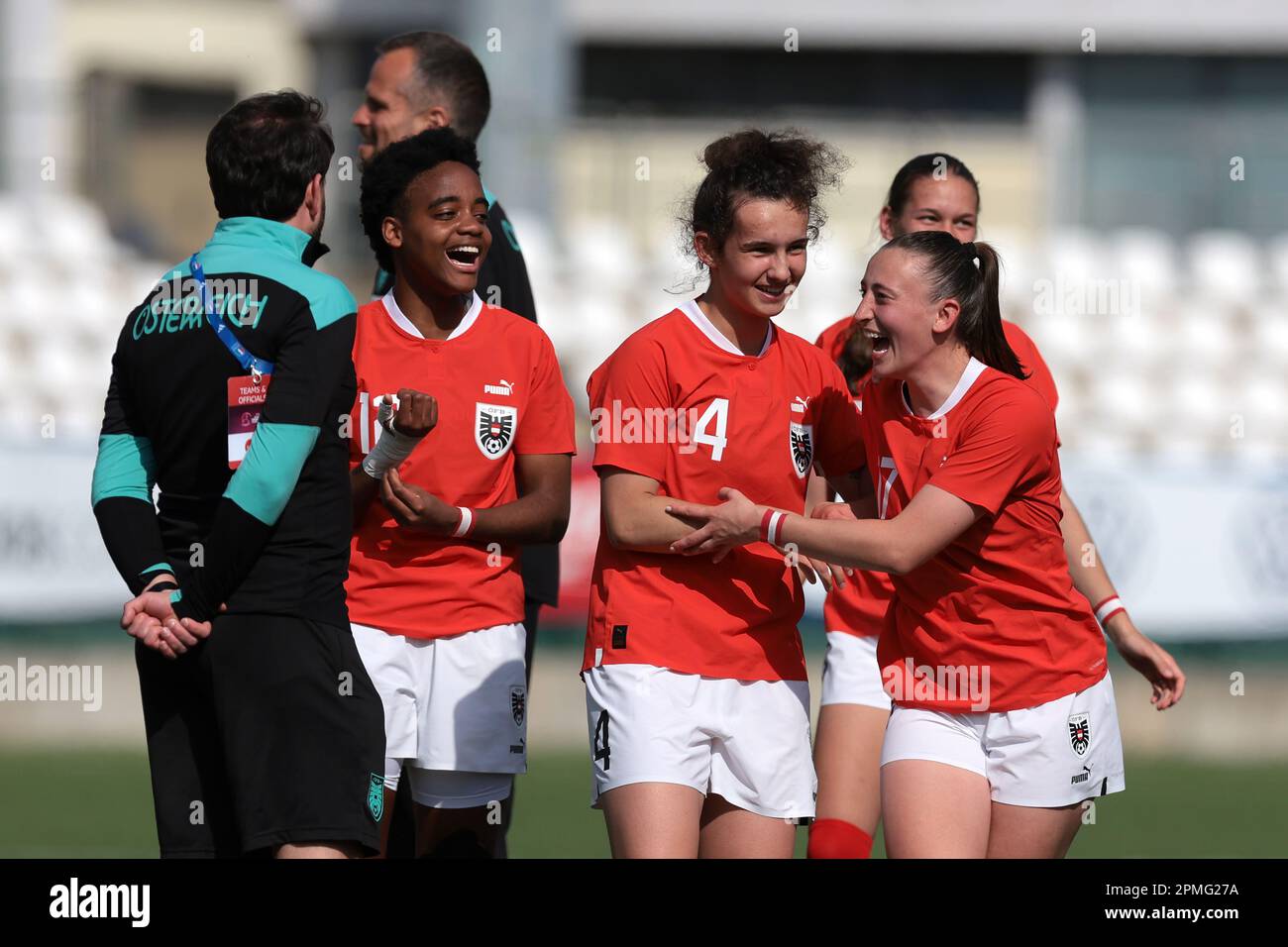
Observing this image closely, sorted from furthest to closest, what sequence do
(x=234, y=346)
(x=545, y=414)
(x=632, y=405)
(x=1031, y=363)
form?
(x=1031, y=363) → (x=545, y=414) → (x=632, y=405) → (x=234, y=346)

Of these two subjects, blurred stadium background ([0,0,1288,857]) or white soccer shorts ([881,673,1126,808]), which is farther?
blurred stadium background ([0,0,1288,857])

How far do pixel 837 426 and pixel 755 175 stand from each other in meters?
0.71

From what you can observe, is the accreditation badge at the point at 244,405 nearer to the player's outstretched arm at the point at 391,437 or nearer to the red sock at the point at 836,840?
the player's outstretched arm at the point at 391,437

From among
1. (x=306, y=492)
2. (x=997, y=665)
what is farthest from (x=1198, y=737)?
(x=306, y=492)

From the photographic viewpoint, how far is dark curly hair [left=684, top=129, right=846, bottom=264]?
4531 mm

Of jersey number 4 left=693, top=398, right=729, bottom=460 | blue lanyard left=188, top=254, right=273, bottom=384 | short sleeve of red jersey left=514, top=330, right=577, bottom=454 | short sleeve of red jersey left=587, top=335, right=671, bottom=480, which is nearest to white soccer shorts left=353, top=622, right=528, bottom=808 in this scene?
short sleeve of red jersey left=514, top=330, right=577, bottom=454

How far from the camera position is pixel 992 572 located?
14.4ft

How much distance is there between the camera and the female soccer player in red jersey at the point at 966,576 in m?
4.27

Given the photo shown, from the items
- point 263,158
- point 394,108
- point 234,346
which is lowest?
point 234,346

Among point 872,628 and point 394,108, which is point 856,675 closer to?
point 872,628

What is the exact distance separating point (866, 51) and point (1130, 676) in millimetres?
12350

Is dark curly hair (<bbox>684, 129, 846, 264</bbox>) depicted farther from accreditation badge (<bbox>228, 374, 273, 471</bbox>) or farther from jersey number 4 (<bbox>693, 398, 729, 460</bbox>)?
accreditation badge (<bbox>228, 374, 273, 471</bbox>)

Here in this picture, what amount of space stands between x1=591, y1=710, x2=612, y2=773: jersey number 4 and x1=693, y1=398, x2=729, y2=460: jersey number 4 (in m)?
0.71

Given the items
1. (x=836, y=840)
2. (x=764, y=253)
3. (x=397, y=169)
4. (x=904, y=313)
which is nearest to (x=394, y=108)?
(x=397, y=169)
